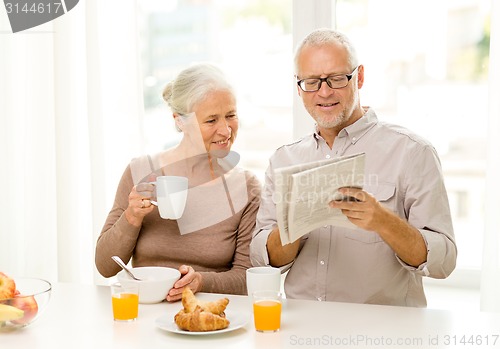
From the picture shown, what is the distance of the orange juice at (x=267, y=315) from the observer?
1.71 metres

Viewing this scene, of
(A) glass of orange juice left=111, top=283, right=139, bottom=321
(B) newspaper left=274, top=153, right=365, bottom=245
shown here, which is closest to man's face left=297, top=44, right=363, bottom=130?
(B) newspaper left=274, top=153, right=365, bottom=245

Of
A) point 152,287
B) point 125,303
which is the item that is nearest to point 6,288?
point 125,303

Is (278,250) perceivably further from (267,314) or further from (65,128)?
(65,128)

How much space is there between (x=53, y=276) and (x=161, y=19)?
3.95ft

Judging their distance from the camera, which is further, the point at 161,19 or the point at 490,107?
the point at 161,19

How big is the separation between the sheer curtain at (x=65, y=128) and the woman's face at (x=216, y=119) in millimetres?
716

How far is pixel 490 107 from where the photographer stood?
2.51 meters

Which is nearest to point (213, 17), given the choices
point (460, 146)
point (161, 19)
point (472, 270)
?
point (161, 19)

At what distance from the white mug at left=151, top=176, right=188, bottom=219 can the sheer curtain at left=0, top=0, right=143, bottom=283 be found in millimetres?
978

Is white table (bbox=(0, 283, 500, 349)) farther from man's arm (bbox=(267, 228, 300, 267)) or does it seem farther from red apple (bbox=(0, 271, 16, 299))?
man's arm (bbox=(267, 228, 300, 267))

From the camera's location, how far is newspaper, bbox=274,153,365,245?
1.75 metres

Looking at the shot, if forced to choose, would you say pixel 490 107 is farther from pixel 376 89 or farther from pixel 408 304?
pixel 408 304

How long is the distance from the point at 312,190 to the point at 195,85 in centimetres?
84

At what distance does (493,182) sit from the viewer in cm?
252
